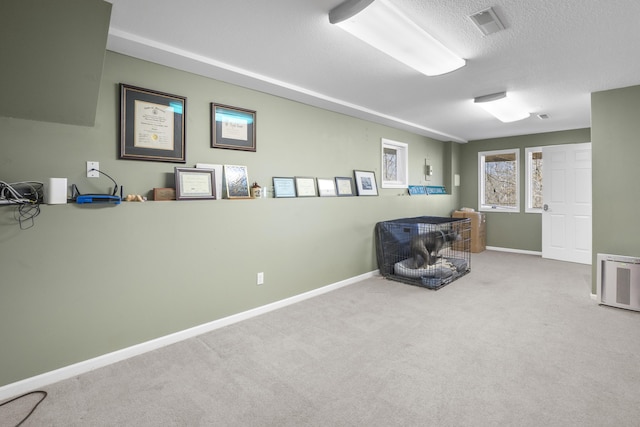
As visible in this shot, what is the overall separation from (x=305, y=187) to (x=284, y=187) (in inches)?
13.3

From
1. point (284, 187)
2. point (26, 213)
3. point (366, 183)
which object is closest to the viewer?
point (26, 213)

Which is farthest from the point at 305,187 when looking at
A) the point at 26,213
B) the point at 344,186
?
the point at 26,213

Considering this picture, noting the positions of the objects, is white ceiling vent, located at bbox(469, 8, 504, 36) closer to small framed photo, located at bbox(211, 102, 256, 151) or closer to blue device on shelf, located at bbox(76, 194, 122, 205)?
small framed photo, located at bbox(211, 102, 256, 151)

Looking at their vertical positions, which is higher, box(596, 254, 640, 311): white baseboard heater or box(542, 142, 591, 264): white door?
box(542, 142, 591, 264): white door

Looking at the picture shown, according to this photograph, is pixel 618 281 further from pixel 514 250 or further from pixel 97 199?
pixel 97 199

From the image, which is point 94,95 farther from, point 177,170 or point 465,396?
point 465,396

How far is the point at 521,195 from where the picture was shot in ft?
20.8

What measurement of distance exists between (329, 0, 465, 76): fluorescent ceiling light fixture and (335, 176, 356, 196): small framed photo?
193cm

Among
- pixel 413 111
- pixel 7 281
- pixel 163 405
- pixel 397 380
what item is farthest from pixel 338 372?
pixel 413 111

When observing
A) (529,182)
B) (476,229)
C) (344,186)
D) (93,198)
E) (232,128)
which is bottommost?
(476,229)

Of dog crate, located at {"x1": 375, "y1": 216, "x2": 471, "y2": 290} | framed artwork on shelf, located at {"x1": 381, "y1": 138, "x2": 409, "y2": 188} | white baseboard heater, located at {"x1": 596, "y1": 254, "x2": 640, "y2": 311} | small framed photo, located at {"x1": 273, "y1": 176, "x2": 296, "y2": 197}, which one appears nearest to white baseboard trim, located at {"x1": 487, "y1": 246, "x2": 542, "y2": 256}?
dog crate, located at {"x1": 375, "y1": 216, "x2": 471, "y2": 290}

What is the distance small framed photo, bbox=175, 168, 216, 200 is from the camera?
2.72 meters

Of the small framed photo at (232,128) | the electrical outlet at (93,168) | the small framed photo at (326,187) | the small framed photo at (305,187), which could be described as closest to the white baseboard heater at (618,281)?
the small framed photo at (326,187)

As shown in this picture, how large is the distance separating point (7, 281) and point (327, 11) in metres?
2.70
